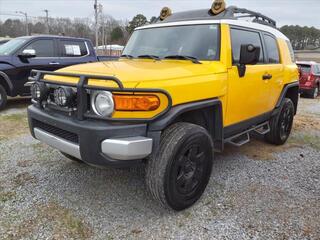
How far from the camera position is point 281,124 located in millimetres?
5043

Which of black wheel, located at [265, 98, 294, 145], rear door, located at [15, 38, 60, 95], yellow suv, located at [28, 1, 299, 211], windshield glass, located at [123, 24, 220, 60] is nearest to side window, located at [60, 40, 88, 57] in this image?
rear door, located at [15, 38, 60, 95]

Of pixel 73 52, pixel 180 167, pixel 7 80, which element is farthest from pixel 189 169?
pixel 73 52

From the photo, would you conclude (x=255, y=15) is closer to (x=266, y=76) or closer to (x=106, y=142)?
(x=266, y=76)

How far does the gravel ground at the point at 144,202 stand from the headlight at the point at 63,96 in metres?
1.06

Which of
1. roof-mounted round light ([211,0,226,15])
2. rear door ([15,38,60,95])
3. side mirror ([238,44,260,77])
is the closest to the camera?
side mirror ([238,44,260,77])

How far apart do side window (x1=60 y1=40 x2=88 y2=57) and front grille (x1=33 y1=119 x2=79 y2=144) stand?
5.33 metres

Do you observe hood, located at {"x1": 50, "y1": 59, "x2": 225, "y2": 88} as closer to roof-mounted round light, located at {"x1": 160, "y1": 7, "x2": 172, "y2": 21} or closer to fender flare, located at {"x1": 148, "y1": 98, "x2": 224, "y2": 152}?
fender flare, located at {"x1": 148, "y1": 98, "x2": 224, "y2": 152}

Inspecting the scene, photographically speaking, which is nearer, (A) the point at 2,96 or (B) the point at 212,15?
(B) the point at 212,15

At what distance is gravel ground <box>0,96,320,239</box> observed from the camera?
2.69m

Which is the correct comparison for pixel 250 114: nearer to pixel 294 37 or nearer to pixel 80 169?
pixel 80 169

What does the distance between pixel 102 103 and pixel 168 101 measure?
1.86ft

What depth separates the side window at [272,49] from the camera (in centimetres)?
452

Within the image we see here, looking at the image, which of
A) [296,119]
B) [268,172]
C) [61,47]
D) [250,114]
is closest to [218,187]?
[268,172]

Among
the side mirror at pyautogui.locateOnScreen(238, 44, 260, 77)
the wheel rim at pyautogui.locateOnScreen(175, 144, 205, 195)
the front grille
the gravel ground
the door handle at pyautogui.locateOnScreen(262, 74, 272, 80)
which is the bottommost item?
the gravel ground
